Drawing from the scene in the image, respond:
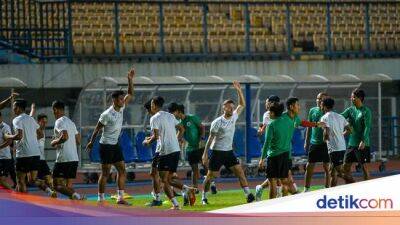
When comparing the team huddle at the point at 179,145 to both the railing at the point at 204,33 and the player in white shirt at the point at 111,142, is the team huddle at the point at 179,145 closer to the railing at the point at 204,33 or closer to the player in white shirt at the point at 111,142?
the player in white shirt at the point at 111,142

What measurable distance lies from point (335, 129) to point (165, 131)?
134 inches

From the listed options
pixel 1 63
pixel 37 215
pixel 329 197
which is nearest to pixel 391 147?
pixel 1 63

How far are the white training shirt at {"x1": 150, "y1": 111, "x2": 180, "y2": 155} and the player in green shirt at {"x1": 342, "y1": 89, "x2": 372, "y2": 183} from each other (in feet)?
11.7

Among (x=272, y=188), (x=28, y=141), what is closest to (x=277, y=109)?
(x=272, y=188)

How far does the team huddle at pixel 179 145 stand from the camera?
816 inches

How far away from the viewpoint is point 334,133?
75.8ft

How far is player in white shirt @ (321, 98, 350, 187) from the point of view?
22.9 m

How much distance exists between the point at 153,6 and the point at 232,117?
18130 mm

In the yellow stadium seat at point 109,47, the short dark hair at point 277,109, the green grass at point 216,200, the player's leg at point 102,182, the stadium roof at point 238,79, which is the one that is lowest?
the green grass at point 216,200

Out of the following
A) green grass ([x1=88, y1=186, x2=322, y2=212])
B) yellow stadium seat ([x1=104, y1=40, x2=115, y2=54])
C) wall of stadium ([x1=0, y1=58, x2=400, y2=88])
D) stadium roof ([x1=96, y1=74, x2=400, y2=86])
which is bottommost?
green grass ([x1=88, y1=186, x2=322, y2=212])

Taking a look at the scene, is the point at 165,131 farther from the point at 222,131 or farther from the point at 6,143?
the point at 6,143

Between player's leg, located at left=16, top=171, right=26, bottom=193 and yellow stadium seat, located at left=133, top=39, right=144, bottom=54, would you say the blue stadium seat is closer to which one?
yellow stadium seat, located at left=133, top=39, right=144, bottom=54

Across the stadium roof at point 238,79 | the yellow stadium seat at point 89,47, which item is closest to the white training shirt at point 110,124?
the stadium roof at point 238,79

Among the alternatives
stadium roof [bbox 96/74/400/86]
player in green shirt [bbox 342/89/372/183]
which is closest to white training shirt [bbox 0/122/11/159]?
stadium roof [bbox 96/74/400/86]
